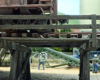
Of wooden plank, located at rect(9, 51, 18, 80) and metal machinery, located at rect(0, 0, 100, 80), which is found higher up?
metal machinery, located at rect(0, 0, 100, 80)

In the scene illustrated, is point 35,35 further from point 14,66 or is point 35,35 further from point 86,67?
point 86,67

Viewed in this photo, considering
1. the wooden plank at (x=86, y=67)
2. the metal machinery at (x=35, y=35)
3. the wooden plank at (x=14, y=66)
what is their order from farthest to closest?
the wooden plank at (x=86, y=67) → the wooden plank at (x=14, y=66) → the metal machinery at (x=35, y=35)

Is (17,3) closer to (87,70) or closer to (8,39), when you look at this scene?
(8,39)

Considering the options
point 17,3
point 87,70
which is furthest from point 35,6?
point 87,70

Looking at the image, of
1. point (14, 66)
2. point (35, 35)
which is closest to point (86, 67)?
point (35, 35)

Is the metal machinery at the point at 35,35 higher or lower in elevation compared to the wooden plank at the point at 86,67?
higher

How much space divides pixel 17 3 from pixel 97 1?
3665 centimetres

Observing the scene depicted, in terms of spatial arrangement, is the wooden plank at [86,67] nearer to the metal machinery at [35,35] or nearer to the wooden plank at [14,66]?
the metal machinery at [35,35]

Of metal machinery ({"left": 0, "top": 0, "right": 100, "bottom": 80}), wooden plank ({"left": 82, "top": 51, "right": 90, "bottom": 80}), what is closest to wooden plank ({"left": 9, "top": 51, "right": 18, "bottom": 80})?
metal machinery ({"left": 0, "top": 0, "right": 100, "bottom": 80})

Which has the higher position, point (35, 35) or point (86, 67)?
point (35, 35)

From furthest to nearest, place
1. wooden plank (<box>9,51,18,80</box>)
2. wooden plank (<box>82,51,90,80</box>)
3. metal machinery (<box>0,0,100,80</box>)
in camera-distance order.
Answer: wooden plank (<box>82,51,90,80</box>) < wooden plank (<box>9,51,18,80</box>) < metal machinery (<box>0,0,100,80</box>)

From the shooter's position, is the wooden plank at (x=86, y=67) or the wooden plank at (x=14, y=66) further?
the wooden plank at (x=86, y=67)

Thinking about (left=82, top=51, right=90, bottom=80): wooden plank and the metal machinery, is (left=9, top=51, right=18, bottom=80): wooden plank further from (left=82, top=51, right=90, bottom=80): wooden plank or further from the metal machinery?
(left=82, top=51, right=90, bottom=80): wooden plank

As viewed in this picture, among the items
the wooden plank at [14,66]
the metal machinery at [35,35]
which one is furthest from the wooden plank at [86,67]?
the wooden plank at [14,66]
